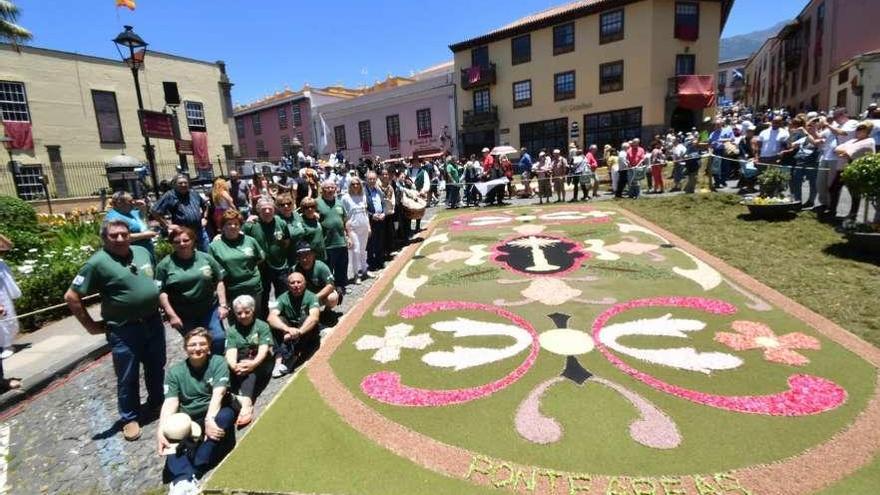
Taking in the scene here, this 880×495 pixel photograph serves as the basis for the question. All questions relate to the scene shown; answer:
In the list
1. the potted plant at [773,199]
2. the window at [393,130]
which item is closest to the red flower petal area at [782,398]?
the potted plant at [773,199]

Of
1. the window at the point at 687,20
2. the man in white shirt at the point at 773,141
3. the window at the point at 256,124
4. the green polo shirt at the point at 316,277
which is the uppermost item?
the window at the point at 687,20

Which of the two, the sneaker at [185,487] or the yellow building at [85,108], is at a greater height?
the yellow building at [85,108]

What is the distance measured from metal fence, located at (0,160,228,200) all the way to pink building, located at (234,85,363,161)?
701 inches

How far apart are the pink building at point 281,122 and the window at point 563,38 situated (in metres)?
22.4

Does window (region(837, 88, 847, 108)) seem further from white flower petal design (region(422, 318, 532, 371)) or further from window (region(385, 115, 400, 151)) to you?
white flower petal design (region(422, 318, 532, 371))

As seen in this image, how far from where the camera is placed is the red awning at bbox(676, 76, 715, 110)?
25969mm

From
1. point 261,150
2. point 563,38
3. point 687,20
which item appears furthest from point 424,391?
point 261,150

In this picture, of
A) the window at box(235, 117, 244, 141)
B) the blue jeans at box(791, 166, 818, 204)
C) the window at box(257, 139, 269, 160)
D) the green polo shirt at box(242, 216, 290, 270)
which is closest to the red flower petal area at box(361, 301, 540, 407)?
the green polo shirt at box(242, 216, 290, 270)

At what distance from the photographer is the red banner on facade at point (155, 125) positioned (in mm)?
9620

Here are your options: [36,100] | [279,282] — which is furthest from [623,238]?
[36,100]

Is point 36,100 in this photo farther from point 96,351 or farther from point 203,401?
point 203,401

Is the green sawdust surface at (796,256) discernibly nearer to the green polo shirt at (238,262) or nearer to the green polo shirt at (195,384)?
the green polo shirt at (195,384)

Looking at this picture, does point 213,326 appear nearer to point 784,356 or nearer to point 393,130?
point 784,356

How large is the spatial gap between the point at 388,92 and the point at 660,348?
36438mm
